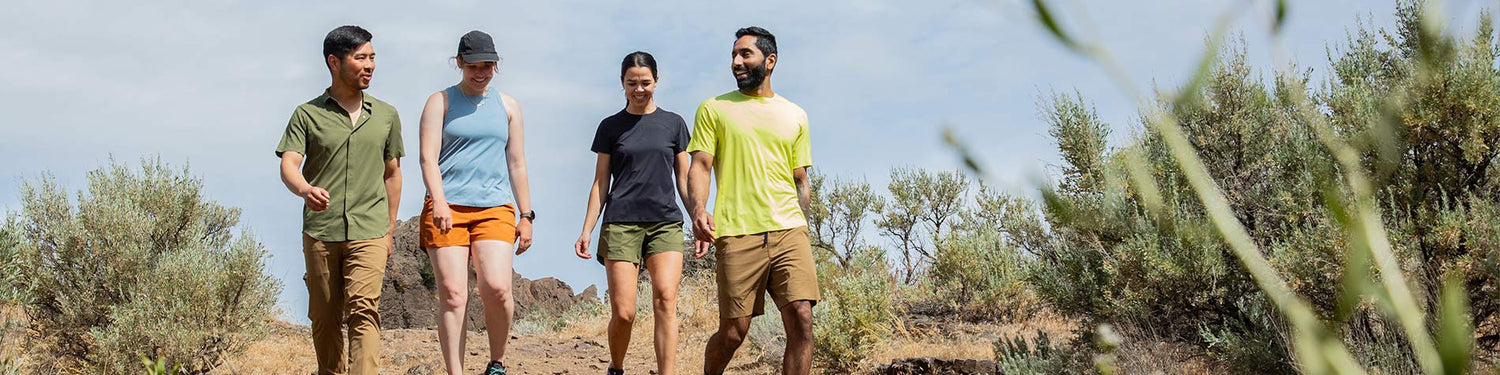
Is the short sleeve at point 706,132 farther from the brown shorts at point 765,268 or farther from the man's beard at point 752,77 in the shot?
the brown shorts at point 765,268

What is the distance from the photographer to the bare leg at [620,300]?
5367mm

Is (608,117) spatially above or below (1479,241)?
above

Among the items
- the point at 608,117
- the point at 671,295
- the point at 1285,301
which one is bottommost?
the point at 1285,301

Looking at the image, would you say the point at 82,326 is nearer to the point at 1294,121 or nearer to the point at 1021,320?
the point at 1021,320

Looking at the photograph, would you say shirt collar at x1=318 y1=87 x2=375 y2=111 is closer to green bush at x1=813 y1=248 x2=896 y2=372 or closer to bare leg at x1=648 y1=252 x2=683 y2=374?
bare leg at x1=648 y1=252 x2=683 y2=374

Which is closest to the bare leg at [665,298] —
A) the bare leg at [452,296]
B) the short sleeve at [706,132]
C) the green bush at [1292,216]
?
the short sleeve at [706,132]

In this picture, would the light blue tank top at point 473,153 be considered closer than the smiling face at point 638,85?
Yes

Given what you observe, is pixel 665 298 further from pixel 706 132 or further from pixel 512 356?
pixel 512 356

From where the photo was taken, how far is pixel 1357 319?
678 centimetres

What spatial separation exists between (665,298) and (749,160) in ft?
2.61

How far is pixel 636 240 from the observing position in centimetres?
537

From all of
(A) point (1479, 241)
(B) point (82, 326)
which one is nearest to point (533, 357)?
(B) point (82, 326)

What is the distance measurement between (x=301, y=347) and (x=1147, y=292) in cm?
799

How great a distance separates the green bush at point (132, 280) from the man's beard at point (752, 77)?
21.1 ft
